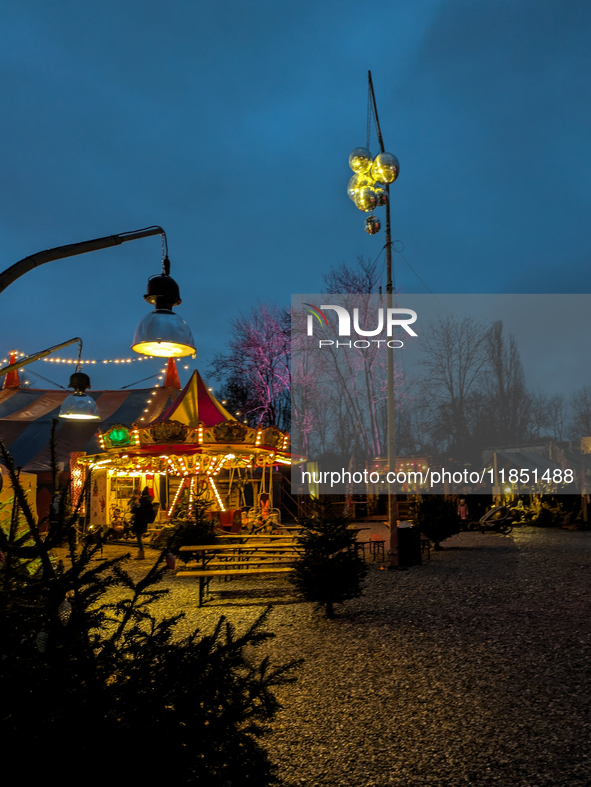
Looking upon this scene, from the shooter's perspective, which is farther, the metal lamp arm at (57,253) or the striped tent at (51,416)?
the striped tent at (51,416)

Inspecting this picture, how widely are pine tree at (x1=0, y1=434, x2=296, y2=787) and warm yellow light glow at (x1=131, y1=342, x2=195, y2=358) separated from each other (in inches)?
106

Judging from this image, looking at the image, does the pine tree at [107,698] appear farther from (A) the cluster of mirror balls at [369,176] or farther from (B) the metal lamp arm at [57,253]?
(A) the cluster of mirror balls at [369,176]

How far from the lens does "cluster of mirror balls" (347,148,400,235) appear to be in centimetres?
1060

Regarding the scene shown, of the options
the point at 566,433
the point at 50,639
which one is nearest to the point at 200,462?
the point at 50,639

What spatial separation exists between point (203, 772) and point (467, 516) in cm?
2240

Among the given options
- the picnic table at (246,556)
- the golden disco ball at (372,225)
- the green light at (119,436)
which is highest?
the golden disco ball at (372,225)

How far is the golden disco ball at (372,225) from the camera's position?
1207 cm

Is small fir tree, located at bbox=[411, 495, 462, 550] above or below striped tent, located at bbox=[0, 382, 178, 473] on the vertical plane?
below

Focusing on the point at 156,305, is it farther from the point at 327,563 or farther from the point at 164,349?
the point at 327,563

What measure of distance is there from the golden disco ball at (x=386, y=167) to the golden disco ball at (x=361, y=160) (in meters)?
0.31

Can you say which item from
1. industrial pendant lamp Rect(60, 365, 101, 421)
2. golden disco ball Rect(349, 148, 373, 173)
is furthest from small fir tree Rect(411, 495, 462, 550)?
industrial pendant lamp Rect(60, 365, 101, 421)

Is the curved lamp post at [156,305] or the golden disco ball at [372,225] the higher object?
the golden disco ball at [372,225]

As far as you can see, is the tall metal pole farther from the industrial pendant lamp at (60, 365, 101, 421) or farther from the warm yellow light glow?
the warm yellow light glow

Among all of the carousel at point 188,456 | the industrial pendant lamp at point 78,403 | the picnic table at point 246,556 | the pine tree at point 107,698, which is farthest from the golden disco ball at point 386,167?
the pine tree at point 107,698
